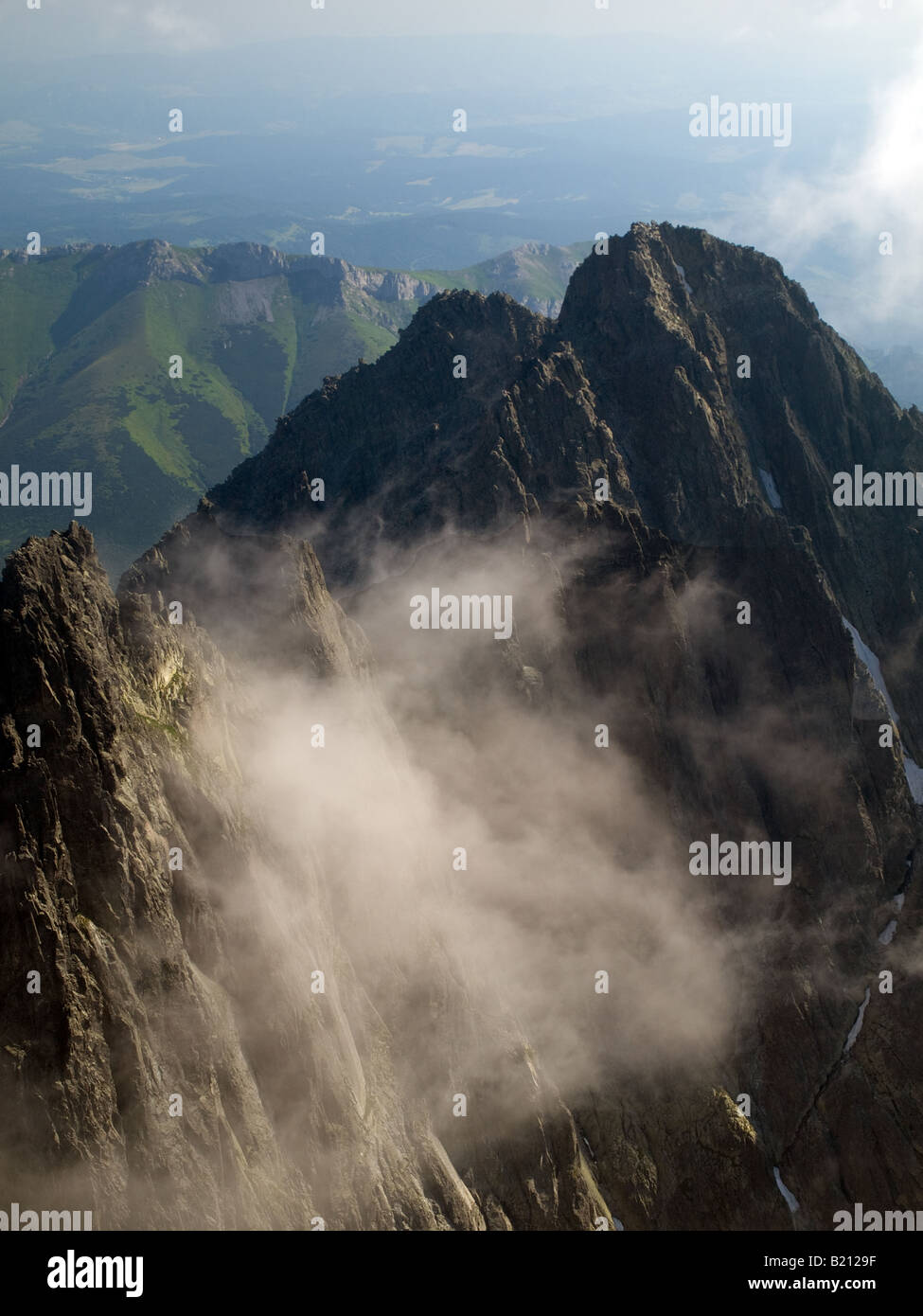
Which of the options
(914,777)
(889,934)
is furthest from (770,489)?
(889,934)

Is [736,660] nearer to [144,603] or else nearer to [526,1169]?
[526,1169]

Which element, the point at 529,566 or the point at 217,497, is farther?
the point at 217,497

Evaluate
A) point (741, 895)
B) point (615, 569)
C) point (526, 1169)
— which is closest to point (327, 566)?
point (615, 569)

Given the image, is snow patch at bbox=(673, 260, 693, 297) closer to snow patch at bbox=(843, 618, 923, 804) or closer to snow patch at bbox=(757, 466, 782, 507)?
snow patch at bbox=(757, 466, 782, 507)

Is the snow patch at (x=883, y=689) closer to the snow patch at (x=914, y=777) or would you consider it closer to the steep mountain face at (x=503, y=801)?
the snow patch at (x=914, y=777)

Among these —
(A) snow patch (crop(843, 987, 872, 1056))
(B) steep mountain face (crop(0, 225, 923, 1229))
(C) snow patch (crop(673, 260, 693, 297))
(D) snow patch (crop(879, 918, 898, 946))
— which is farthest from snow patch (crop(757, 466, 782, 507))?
(A) snow patch (crop(843, 987, 872, 1056))

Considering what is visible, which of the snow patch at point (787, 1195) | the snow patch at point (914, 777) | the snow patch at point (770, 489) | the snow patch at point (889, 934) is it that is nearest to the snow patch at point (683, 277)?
the snow patch at point (770, 489)
